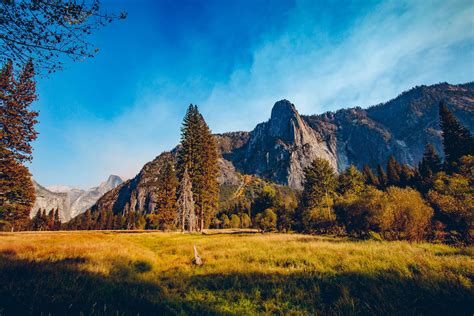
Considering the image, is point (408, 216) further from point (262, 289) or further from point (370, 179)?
point (370, 179)

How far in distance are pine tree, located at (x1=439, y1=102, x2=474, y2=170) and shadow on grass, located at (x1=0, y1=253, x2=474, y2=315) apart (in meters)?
46.2

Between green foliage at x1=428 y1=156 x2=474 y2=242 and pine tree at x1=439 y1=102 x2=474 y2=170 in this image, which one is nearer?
green foliage at x1=428 y1=156 x2=474 y2=242

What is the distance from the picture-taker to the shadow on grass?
13.3ft

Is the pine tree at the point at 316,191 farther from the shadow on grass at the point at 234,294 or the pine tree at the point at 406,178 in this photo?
the shadow on grass at the point at 234,294

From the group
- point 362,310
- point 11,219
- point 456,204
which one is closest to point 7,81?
point 11,219

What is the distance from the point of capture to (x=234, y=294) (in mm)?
5938

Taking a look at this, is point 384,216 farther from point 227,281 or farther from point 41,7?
point 41,7

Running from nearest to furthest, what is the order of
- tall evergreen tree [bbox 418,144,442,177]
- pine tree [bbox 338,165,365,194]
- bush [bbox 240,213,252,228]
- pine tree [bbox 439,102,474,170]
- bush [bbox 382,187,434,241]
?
bush [bbox 382,187,434,241]
pine tree [bbox 439,102,474,170]
pine tree [bbox 338,165,365,194]
tall evergreen tree [bbox 418,144,442,177]
bush [bbox 240,213,252,228]

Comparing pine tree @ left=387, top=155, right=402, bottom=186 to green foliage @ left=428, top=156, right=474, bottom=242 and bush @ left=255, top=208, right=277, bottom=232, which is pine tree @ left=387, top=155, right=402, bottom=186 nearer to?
bush @ left=255, top=208, right=277, bottom=232

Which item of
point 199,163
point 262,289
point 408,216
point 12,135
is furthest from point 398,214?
point 12,135

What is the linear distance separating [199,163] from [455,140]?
155 feet

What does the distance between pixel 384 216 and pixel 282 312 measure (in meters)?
17.6

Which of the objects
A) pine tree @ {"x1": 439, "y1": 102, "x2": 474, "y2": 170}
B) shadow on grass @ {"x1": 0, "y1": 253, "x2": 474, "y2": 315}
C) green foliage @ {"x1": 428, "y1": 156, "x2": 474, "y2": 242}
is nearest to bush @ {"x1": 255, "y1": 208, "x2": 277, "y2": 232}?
green foliage @ {"x1": 428, "y1": 156, "x2": 474, "y2": 242}

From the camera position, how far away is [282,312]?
4656mm
